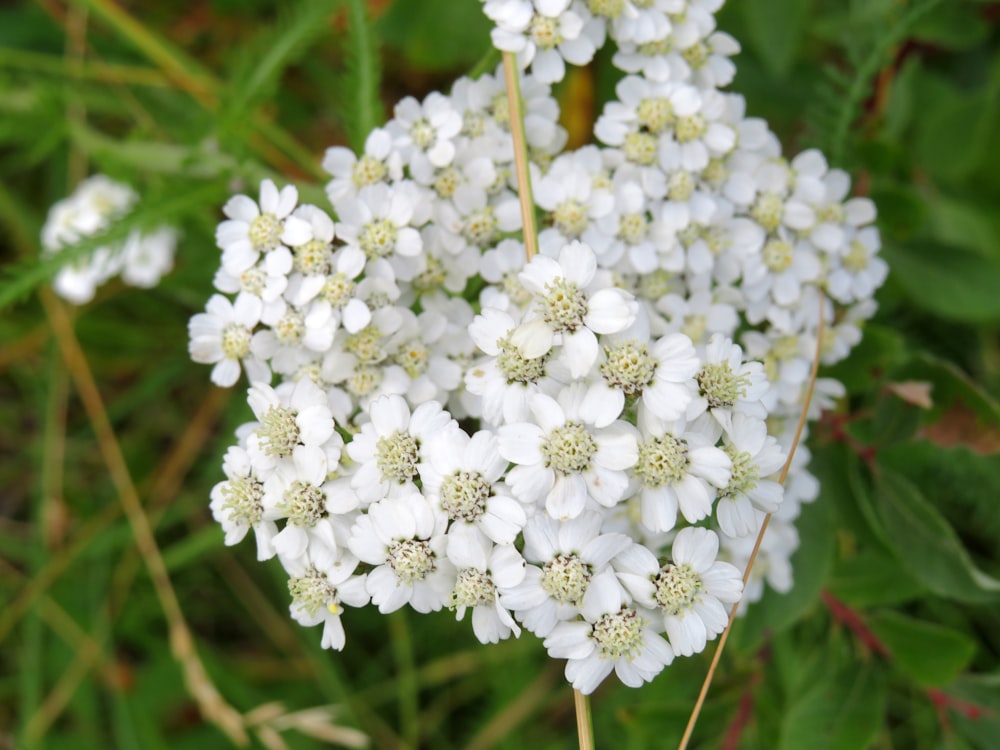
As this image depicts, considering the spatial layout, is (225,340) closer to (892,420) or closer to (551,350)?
(551,350)

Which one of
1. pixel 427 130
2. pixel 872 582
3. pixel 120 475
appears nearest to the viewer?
pixel 427 130

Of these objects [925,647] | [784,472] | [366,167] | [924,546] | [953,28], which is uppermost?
[953,28]

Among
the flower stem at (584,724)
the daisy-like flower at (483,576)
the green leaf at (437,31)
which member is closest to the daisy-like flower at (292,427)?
the daisy-like flower at (483,576)

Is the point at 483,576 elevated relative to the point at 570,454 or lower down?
lower down

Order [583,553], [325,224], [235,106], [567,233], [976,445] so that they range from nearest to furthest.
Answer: [583,553]
[325,224]
[567,233]
[976,445]
[235,106]

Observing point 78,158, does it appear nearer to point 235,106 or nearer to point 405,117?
point 235,106

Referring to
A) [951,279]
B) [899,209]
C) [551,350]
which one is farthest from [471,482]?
[951,279]

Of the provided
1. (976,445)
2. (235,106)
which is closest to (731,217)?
(976,445)
